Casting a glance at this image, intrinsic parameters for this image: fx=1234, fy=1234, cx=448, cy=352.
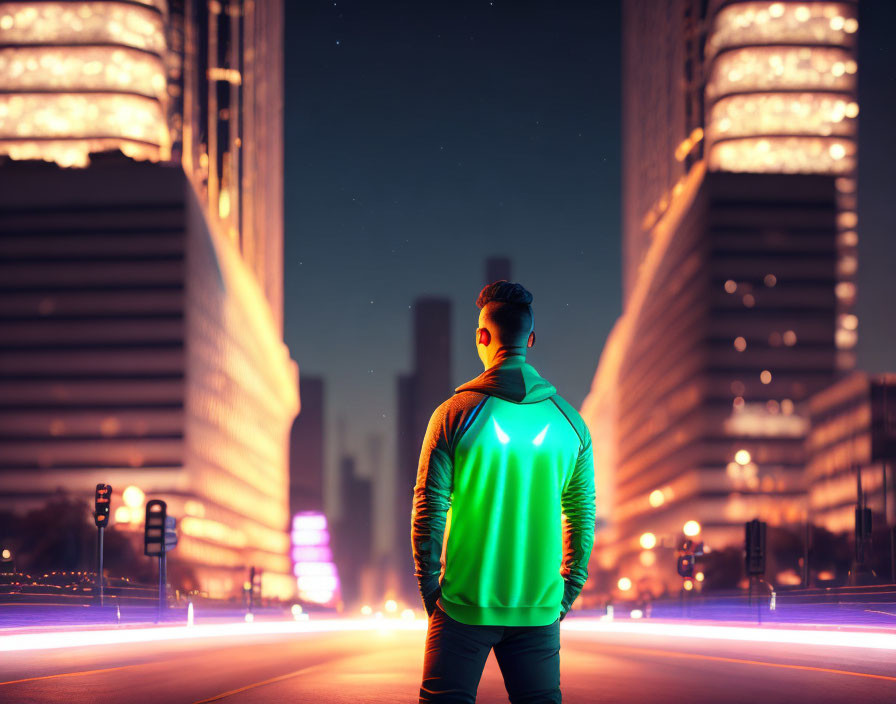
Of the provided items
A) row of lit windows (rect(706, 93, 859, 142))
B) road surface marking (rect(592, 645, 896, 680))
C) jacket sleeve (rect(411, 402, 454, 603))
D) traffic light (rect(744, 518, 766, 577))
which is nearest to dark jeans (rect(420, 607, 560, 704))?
jacket sleeve (rect(411, 402, 454, 603))

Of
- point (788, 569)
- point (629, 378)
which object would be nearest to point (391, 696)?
point (788, 569)

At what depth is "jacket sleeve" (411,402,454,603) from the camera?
12.7 feet

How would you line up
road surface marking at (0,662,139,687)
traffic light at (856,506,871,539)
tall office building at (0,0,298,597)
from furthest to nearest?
tall office building at (0,0,298,597)
traffic light at (856,506,871,539)
road surface marking at (0,662,139,687)

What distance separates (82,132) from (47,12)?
1412cm

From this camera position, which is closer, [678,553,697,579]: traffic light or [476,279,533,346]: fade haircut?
[476,279,533,346]: fade haircut

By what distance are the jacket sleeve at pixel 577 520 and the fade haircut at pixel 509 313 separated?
40 centimetres

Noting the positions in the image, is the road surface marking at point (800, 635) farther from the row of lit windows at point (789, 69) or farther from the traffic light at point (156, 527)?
the row of lit windows at point (789, 69)

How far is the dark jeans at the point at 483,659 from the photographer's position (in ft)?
12.8

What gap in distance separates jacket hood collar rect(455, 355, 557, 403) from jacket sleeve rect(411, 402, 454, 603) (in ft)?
→ 0.47

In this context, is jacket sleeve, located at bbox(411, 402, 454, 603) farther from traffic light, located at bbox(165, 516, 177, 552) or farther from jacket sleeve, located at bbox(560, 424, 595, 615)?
traffic light, located at bbox(165, 516, 177, 552)

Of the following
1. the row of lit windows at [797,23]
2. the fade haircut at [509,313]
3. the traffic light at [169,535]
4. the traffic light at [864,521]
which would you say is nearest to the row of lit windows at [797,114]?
the row of lit windows at [797,23]

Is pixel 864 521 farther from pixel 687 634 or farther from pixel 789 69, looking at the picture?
pixel 789 69

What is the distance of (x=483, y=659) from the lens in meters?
3.94

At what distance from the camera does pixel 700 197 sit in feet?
461
